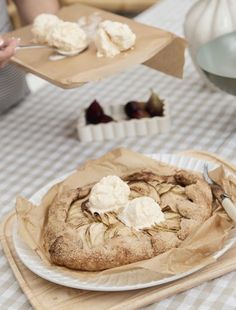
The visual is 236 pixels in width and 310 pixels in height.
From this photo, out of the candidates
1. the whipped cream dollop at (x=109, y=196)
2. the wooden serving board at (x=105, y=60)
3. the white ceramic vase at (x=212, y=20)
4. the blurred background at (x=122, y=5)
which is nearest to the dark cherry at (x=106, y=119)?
the wooden serving board at (x=105, y=60)

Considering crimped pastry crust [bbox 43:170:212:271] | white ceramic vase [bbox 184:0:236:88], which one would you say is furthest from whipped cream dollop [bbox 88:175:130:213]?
white ceramic vase [bbox 184:0:236:88]

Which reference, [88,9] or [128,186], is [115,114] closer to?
[88,9]

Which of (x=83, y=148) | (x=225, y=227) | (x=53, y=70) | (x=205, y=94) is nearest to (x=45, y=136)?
(x=83, y=148)

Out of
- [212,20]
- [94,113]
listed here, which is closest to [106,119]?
[94,113]

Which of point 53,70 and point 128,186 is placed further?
point 53,70

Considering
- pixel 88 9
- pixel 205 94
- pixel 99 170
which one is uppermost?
pixel 88 9

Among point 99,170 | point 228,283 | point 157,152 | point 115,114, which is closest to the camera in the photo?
point 228,283

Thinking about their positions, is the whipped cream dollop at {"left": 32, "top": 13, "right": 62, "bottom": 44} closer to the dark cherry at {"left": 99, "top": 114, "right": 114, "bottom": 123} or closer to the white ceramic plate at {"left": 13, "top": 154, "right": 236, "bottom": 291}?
the dark cherry at {"left": 99, "top": 114, "right": 114, "bottom": 123}
